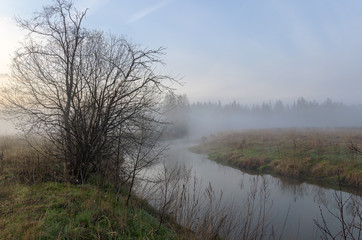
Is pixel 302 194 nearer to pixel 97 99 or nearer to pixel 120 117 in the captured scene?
pixel 120 117

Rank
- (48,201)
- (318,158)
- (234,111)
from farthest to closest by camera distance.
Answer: (234,111) → (318,158) → (48,201)

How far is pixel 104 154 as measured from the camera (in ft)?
22.3

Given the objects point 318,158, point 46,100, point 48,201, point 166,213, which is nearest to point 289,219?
point 166,213

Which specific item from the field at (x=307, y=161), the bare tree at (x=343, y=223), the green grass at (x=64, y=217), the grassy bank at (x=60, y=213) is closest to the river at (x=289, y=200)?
the bare tree at (x=343, y=223)

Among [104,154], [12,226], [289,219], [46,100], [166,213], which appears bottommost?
[289,219]

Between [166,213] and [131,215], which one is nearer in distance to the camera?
[131,215]

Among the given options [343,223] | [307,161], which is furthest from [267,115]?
[343,223]

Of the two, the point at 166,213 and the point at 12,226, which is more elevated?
the point at 12,226

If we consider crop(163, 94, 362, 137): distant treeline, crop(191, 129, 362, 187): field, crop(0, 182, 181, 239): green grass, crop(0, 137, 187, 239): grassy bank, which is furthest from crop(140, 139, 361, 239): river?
crop(163, 94, 362, 137): distant treeline

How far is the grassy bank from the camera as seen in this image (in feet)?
11.0

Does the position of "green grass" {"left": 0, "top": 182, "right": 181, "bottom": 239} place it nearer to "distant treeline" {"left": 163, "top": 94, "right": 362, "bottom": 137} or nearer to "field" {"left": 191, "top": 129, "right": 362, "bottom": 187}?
"field" {"left": 191, "top": 129, "right": 362, "bottom": 187}

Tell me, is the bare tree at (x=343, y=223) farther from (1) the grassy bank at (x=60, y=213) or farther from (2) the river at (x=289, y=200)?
(1) the grassy bank at (x=60, y=213)

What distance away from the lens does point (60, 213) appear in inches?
155

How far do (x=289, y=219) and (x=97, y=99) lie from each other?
740cm
